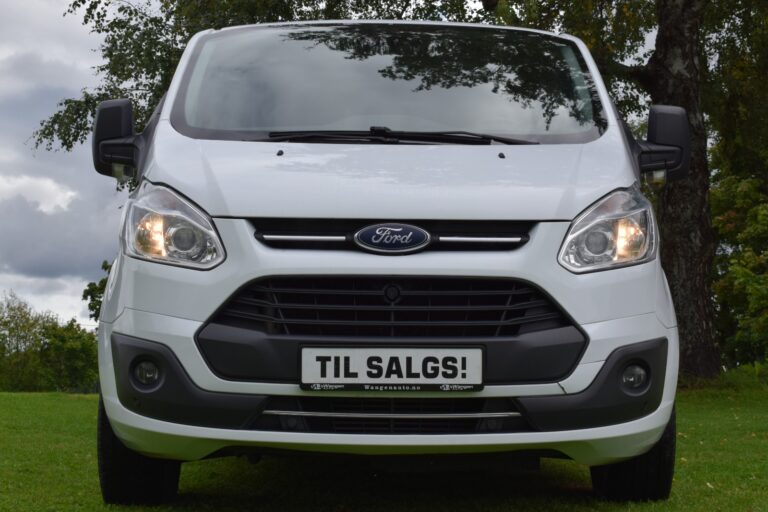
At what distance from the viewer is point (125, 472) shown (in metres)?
4.61

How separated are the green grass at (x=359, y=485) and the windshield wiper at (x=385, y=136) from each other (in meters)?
1.27

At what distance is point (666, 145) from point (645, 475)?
141 centimetres

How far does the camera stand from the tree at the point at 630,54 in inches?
619

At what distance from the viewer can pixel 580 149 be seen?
4.39m

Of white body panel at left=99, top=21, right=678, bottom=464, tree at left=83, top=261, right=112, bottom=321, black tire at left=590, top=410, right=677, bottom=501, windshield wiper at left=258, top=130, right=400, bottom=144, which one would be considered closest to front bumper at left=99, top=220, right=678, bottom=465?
white body panel at left=99, top=21, right=678, bottom=464

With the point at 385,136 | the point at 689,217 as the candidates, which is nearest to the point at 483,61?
the point at 385,136

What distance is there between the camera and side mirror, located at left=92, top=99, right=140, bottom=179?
4723 millimetres

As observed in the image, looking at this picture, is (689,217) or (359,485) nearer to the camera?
(359,485)

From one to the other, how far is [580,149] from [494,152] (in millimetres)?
352

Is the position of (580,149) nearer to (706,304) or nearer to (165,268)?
(165,268)

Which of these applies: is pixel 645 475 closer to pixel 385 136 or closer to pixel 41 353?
pixel 385 136

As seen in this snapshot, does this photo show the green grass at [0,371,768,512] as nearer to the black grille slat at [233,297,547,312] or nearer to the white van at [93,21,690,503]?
the white van at [93,21,690,503]

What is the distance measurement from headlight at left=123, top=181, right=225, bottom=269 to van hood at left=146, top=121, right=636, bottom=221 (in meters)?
0.05

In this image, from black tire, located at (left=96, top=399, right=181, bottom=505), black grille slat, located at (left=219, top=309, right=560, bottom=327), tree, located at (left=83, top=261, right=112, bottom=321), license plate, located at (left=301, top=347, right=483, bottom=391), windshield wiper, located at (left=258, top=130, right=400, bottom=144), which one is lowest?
tree, located at (left=83, top=261, right=112, bottom=321)
